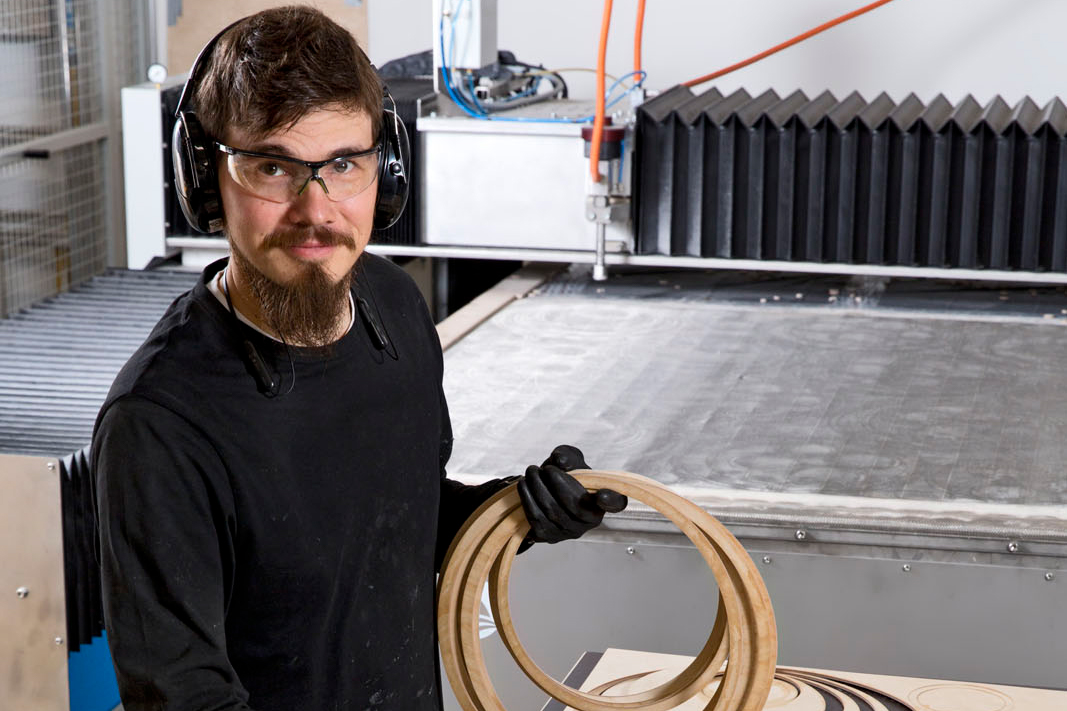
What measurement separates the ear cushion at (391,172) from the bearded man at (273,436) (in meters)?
0.01

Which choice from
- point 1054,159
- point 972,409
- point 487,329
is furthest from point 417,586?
point 1054,159

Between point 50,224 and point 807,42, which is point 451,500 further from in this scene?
point 807,42

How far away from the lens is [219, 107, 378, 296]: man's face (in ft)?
3.06

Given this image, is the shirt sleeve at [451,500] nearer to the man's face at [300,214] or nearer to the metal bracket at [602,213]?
the man's face at [300,214]

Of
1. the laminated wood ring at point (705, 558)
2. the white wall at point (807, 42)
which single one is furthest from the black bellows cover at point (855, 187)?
the laminated wood ring at point (705, 558)

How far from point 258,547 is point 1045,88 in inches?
131

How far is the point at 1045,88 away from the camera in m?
3.68

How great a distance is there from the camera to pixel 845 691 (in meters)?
1.40

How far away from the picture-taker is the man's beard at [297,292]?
95cm

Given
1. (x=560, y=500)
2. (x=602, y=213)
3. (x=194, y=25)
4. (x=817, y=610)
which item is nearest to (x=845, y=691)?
(x=817, y=610)

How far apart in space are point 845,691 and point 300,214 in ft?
2.72

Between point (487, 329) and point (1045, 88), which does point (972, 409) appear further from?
point (1045, 88)

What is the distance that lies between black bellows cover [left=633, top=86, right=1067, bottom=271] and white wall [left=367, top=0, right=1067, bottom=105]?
1068mm

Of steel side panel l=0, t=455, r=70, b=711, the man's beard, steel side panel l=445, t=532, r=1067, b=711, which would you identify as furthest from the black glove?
steel side panel l=0, t=455, r=70, b=711
